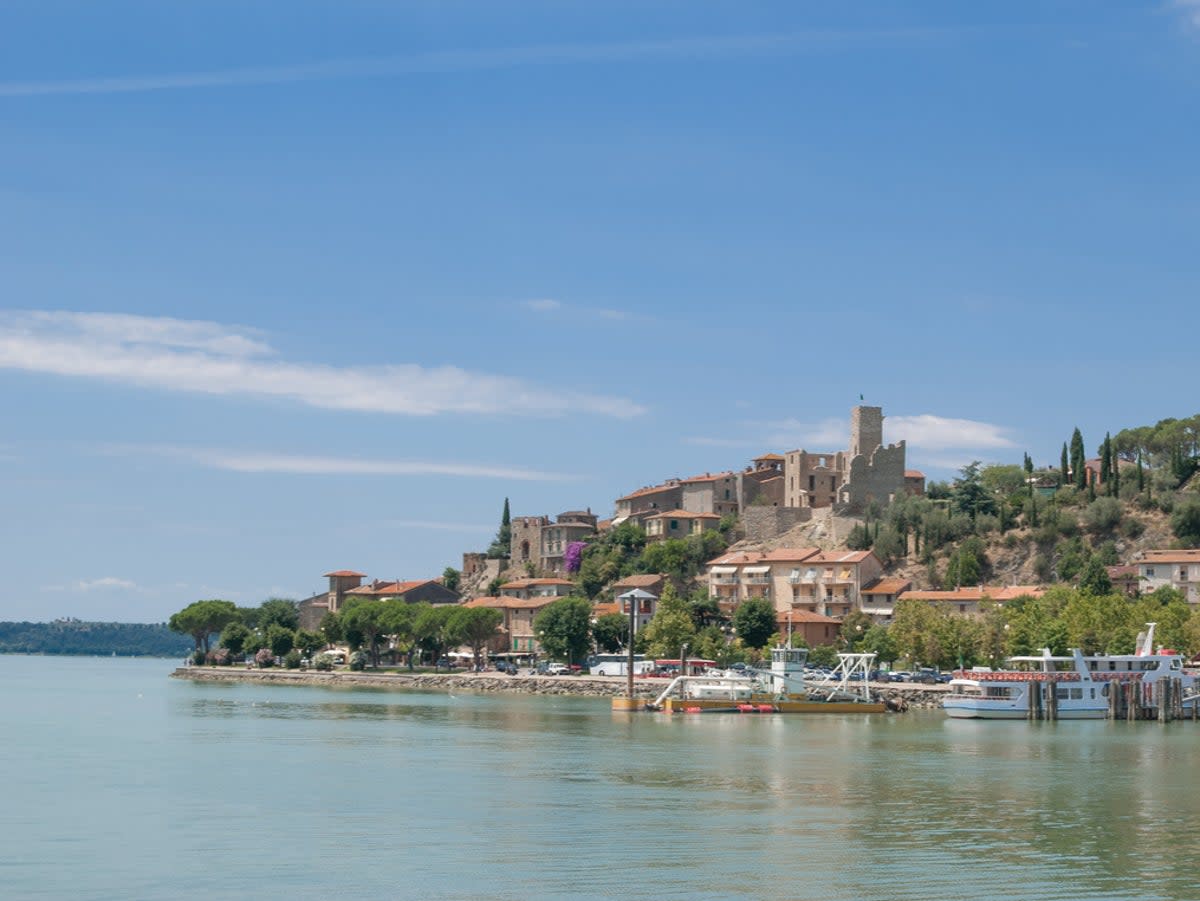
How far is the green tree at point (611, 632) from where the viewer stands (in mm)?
131750

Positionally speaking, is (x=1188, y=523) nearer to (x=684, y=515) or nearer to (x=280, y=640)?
(x=684, y=515)

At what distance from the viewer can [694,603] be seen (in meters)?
131

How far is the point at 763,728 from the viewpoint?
7769 cm

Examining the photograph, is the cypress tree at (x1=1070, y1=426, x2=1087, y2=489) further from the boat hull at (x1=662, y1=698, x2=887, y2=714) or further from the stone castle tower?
the boat hull at (x1=662, y1=698, x2=887, y2=714)

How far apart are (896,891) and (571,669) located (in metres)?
98.4

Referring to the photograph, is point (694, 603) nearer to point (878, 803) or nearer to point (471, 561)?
point (471, 561)

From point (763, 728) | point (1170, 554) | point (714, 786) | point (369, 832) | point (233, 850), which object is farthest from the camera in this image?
point (1170, 554)

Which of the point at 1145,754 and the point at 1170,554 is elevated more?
the point at 1170,554

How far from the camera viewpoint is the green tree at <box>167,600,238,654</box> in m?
161

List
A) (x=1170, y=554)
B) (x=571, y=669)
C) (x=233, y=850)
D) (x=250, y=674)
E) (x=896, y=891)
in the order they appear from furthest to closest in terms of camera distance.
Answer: (x=250, y=674) → (x=571, y=669) → (x=1170, y=554) → (x=233, y=850) → (x=896, y=891)

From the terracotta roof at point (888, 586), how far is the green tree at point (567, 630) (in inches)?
884

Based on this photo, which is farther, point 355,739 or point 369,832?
point 355,739

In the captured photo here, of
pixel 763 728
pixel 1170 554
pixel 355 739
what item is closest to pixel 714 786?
pixel 355 739

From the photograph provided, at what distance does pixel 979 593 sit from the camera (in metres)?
119
